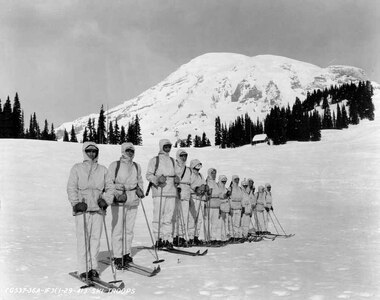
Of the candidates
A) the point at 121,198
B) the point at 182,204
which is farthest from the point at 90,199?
the point at 182,204

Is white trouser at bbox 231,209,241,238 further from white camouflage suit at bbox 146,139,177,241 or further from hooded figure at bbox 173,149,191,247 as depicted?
white camouflage suit at bbox 146,139,177,241

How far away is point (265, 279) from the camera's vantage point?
677 centimetres

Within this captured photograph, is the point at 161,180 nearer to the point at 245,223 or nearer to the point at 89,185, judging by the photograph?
the point at 89,185

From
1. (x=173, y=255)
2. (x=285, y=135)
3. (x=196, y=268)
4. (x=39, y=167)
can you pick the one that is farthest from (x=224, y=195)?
(x=285, y=135)

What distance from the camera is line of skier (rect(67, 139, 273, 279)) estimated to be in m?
7.28

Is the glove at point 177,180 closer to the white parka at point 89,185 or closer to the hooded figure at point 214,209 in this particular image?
the hooded figure at point 214,209

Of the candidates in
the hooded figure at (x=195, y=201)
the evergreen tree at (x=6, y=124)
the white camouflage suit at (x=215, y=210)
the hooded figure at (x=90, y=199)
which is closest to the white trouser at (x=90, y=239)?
the hooded figure at (x=90, y=199)

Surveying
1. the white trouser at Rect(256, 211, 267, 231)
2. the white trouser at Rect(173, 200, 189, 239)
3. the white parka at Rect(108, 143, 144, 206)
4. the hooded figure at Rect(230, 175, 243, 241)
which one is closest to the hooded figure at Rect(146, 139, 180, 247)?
the white trouser at Rect(173, 200, 189, 239)

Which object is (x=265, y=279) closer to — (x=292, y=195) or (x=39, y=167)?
(x=292, y=195)

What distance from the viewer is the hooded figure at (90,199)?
281 inches

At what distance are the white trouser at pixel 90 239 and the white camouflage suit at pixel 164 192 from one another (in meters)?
2.50

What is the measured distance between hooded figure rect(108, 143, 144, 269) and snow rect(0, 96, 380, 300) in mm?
532

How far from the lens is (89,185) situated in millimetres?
7363

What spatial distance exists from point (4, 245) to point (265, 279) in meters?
6.95
